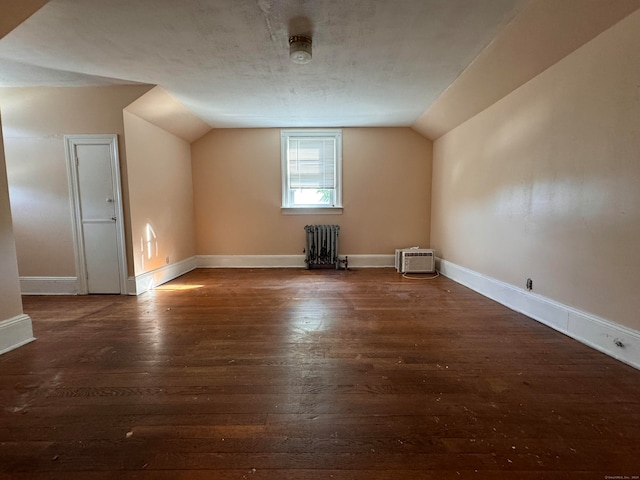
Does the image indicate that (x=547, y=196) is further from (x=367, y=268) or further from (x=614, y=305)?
(x=367, y=268)

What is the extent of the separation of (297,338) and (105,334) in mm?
1691

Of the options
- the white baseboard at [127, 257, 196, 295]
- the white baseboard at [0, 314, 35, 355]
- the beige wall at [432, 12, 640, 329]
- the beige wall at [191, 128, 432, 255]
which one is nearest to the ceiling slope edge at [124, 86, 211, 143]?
the beige wall at [191, 128, 432, 255]

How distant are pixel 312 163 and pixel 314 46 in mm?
2753

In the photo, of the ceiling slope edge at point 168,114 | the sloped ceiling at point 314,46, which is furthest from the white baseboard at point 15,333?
the ceiling slope edge at point 168,114

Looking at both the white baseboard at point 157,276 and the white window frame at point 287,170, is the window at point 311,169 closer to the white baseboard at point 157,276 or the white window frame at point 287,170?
Result: the white window frame at point 287,170

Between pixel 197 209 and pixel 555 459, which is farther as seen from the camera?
pixel 197 209

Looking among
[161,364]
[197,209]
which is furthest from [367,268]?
[161,364]

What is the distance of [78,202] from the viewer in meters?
3.54

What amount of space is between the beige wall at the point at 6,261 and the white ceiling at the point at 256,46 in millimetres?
1153

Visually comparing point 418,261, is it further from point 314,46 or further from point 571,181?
→ point 314,46

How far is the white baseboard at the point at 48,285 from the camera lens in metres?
3.61

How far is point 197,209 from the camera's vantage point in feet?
17.4

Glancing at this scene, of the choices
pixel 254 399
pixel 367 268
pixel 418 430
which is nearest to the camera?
pixel 418 430

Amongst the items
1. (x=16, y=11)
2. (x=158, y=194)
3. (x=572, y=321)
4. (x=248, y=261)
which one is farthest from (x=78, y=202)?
(x=572, y=321)
